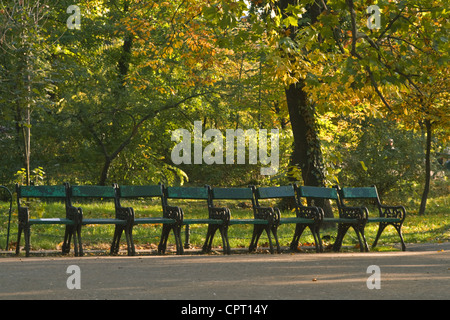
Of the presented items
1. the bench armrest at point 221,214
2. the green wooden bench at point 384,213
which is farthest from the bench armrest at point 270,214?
the green wooden bench at point 384,213

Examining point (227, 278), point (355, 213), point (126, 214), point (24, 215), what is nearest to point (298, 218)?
point (355, 213)

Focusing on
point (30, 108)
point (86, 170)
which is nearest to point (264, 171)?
point (86, 170)

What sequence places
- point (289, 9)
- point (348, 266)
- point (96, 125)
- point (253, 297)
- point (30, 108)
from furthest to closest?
point (96, 125)
point (30, 108)
point (289, 9)
point (348, 266)
point (253, 297)

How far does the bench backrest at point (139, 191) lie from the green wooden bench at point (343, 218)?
2.39 meters

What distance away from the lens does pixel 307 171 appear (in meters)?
13.6

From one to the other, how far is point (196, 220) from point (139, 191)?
3.76ft

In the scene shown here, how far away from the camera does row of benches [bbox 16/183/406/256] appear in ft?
31.3

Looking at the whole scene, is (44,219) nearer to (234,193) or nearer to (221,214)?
(221,214)

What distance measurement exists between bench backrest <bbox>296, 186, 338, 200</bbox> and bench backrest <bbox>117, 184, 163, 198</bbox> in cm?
239

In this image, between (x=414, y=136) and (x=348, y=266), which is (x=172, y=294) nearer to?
(x=348, y=266)

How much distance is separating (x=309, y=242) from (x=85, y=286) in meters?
6.84

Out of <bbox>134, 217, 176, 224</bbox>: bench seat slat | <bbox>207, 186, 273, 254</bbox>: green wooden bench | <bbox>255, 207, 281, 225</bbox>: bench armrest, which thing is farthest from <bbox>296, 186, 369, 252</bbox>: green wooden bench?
<bbox>134, 217, 176, 224</bbox>: bench seat slat

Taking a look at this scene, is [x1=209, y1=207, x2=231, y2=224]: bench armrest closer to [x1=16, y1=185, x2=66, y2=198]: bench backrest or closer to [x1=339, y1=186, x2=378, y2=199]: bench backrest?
[x1=16, y1=185, x2=66, y2=198]: bench backrest

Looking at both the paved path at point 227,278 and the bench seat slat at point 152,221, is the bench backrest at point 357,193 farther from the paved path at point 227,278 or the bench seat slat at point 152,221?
the bench seat slat at point 152,221
